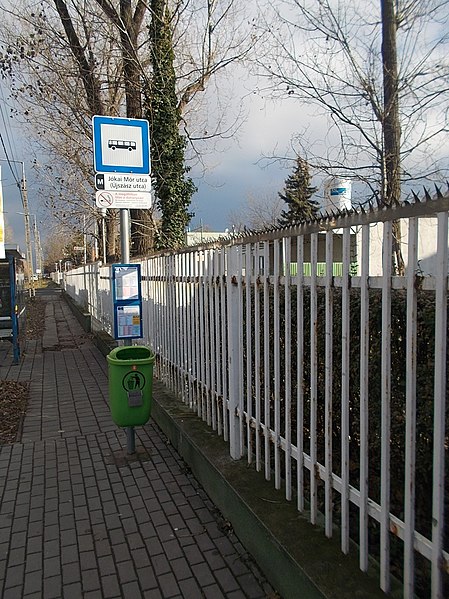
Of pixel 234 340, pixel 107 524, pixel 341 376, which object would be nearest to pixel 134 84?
pixel 234 340

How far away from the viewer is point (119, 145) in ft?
16.2

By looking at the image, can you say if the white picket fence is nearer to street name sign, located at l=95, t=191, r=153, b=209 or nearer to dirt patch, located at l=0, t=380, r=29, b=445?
street name sign, located at l=95, t=191, r=153, b=209

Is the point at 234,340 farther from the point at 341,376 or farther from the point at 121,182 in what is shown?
the point at 121,182

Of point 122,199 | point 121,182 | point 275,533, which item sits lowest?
point 275,533

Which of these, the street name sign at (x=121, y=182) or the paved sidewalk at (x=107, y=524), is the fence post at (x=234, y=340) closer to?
the paved sidewalk at (x=107, y=524)

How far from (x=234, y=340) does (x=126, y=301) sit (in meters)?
1.86

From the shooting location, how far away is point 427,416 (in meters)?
2.44

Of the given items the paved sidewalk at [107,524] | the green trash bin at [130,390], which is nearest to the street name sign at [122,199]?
the green trash bin at [130,390]

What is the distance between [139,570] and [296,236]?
2.14 metres

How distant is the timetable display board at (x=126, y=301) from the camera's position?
4910 millimetres

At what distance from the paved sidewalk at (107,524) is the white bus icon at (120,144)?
3.04m

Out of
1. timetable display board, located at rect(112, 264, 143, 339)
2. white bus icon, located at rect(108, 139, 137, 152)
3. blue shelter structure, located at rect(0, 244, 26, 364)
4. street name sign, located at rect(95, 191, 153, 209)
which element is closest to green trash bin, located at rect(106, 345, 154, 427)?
timetable display board, located at rect(112, 264, 143, 339)

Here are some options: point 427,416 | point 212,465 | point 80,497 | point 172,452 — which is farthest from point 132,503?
point 427,416

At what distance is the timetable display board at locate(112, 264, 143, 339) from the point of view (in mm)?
4910
